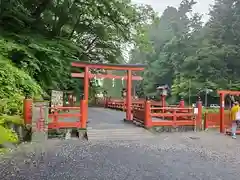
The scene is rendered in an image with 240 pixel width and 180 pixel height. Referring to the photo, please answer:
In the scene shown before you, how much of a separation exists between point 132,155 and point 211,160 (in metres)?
2.16

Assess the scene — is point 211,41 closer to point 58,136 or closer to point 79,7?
point 79,7

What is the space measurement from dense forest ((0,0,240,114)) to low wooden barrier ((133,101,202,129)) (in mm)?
5006

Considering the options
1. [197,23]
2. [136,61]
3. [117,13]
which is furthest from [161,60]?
[117,13]

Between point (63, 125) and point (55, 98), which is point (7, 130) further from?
point (55, 98)

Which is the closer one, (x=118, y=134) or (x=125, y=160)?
(x=125, y=160)

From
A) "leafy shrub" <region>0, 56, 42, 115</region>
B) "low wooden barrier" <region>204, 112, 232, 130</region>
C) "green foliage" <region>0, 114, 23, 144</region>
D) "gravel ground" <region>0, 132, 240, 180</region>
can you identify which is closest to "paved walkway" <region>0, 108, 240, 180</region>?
"gravel ground" <region>0, 132, 240, 180</region>

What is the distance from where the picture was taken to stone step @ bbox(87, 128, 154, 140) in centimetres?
1051

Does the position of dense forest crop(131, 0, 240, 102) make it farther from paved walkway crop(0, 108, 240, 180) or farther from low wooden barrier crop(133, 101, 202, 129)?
paved walkway crop(0, 108, 240, 180)

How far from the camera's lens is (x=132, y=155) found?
306 inches

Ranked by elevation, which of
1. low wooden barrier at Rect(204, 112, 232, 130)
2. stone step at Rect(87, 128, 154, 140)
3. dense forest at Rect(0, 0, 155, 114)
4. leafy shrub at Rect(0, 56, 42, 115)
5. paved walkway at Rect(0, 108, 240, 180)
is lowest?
paved walkway at Rect(0, 108, 240, 180)

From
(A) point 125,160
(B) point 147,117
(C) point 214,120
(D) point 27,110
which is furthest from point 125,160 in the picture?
(C) point 214,120

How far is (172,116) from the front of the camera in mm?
12500

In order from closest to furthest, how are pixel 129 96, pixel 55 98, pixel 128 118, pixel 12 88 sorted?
pixel 12 88
pixel 128 118
pixel 129 96
pixel 55 98

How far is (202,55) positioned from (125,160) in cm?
2803
